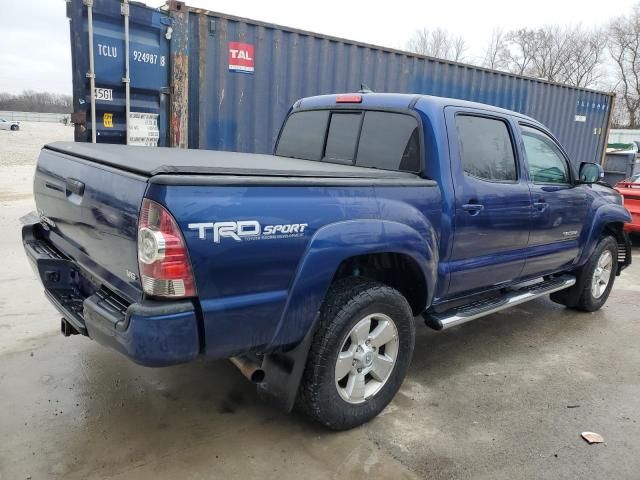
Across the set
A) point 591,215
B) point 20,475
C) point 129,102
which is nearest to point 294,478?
point 20,475

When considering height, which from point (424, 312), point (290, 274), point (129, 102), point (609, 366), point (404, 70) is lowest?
point (609, 366)

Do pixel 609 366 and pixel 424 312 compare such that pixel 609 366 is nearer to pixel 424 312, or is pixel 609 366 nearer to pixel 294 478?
pixel 424 312

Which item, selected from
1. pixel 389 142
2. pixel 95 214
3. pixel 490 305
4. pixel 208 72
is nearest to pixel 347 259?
pixel 389 142

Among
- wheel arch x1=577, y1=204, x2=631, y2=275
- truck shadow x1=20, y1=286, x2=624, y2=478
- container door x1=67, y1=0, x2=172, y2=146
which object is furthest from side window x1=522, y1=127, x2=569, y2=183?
container door x1=67, y1=0, x2=172, y2=146

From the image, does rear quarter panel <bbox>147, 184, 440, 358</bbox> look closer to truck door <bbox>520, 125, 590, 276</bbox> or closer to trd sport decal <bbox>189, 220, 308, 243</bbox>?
trd sport decal <bbox>189, 220, 308, 243</bbox>

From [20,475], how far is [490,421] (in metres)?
2.58

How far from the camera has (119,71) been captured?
5430mm

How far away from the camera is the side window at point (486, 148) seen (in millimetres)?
3559

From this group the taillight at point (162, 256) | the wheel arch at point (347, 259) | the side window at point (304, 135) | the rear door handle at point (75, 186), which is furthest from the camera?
the side window at point (304, 135)

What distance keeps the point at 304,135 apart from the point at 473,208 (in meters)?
1.56

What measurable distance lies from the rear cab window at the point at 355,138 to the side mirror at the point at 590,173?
6.77 feet

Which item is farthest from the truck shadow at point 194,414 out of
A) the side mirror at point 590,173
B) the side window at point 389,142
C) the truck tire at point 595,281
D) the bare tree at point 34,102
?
the bare tree at point 34,102

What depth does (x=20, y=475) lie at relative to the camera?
8.11 ft

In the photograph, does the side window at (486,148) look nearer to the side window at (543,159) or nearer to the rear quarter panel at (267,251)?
the side window at (543,159)
